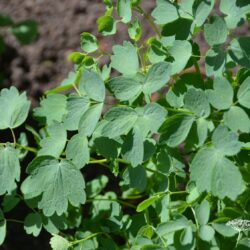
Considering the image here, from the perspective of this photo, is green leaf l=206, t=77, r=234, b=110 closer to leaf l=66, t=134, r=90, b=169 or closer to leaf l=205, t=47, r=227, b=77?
leaf l=205, t=47, r=227, b=77

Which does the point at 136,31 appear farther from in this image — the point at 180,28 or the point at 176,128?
the point at 176,128

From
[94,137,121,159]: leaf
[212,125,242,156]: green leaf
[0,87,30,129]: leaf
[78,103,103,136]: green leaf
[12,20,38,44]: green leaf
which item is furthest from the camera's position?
[12,20,38,44]: green leaf

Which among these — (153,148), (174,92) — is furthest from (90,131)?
(174,92)

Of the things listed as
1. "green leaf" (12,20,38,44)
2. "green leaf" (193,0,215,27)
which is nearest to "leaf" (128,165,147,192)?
"green leaf" (193,0,215,27)

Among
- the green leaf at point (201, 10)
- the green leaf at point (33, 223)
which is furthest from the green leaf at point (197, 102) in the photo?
the green leaf at point (33, 223)

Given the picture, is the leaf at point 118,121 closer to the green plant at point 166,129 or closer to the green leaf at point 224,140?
the green plant at point 166,129

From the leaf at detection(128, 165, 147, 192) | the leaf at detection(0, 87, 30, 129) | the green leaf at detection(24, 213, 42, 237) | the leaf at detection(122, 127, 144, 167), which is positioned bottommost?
the green leaf at detection(24, 213, 42, 237)

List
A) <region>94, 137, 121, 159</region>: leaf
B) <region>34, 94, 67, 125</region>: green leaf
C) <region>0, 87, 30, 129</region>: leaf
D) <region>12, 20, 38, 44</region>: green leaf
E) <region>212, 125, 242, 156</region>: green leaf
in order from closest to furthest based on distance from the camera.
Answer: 1. <region>212, 125, 242, 156</region>: green leaf
2. <region>94, 137, 121, 159</region>: leaf
3. <region>0, 87, 30, 129</region>: leaf
4. <region>34, 94, 67, 125</region>: green leaf
5. <region>12, 20, 38, 44</region>: green leaf
